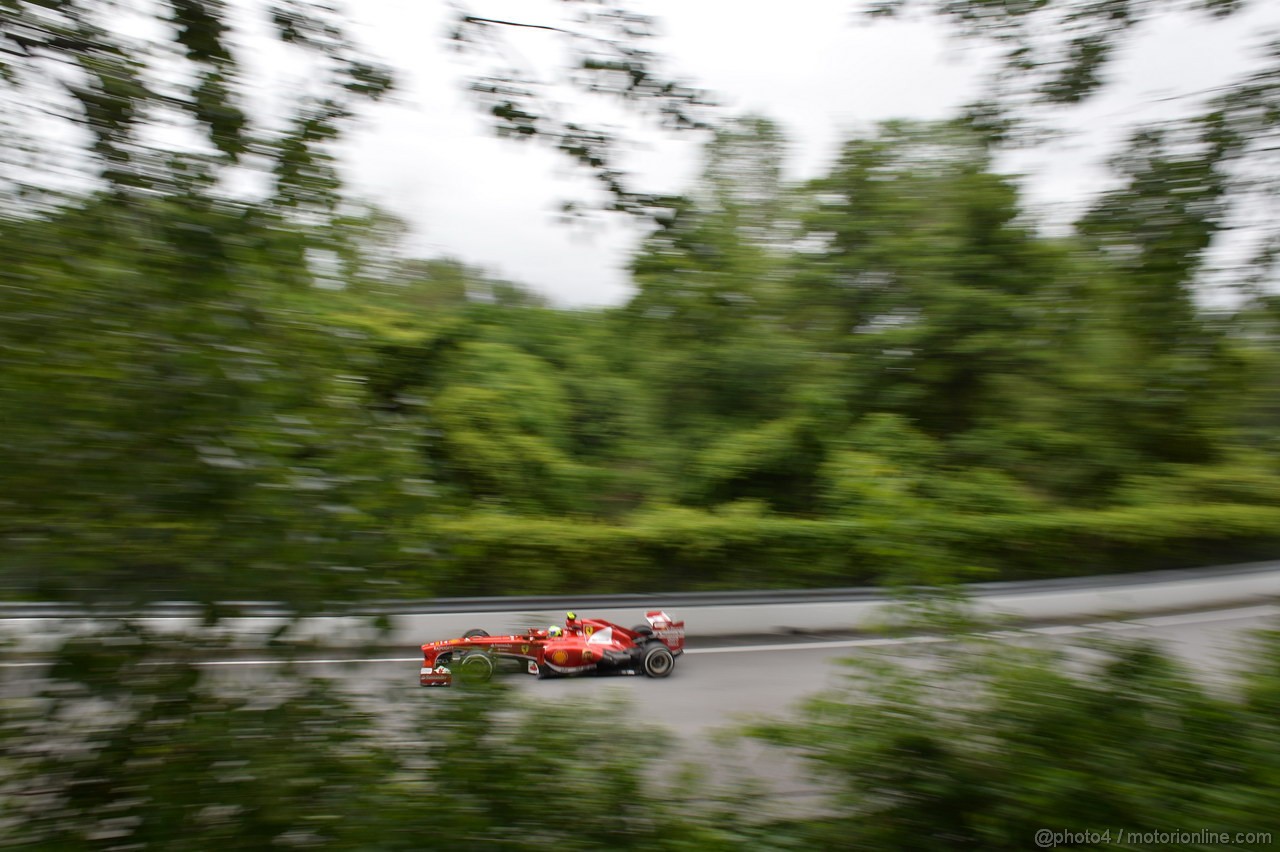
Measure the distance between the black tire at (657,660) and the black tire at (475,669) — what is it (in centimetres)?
409

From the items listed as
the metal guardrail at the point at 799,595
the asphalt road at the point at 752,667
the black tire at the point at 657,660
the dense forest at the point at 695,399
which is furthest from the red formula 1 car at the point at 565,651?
the metal guardrail at the point at 799,595

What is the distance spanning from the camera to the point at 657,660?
635 cm

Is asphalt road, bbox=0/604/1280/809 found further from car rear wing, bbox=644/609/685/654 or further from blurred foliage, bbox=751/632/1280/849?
car rear wing, bbox=644/609/685/654

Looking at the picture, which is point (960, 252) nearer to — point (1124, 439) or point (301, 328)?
point (1124, 439)

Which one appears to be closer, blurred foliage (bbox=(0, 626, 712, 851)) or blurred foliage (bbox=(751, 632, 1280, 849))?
blurred foliage (bbox=(0, 626, 712, 851))

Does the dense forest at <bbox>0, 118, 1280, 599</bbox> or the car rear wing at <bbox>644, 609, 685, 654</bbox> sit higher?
the dense forest at <bbox>0, 118, 1280, 599</bbox>

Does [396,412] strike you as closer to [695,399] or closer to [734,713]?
[734,713]

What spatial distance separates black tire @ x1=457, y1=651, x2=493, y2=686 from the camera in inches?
88.4

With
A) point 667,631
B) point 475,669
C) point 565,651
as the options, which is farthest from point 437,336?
point 667,631

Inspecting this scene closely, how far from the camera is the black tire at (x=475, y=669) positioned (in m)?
2.25

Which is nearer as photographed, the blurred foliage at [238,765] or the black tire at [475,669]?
the blurred foliage at [238,765]

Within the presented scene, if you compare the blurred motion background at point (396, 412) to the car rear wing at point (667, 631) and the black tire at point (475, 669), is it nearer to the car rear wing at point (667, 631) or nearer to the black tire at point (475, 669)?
the black tire at point (475, 669)

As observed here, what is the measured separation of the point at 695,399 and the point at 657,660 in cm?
294

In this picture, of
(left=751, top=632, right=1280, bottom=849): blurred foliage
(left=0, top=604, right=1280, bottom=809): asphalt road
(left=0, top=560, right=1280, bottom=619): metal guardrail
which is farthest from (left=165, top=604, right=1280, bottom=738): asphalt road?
(left=0, top=560, right=1280, bottom=619): metal guardrail
